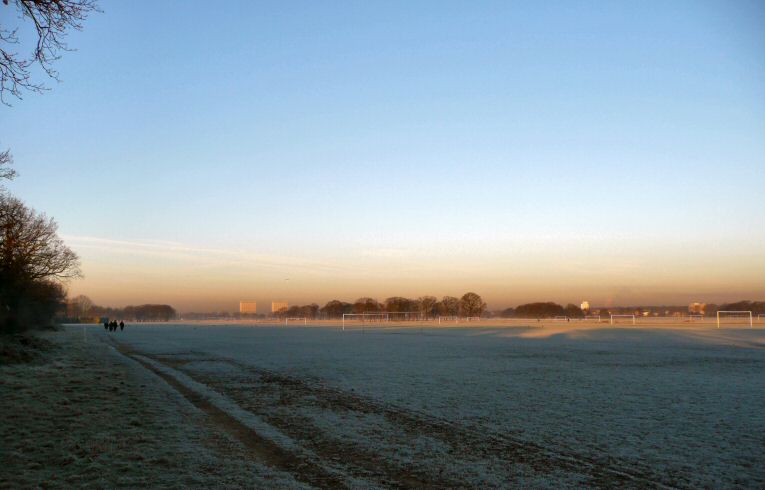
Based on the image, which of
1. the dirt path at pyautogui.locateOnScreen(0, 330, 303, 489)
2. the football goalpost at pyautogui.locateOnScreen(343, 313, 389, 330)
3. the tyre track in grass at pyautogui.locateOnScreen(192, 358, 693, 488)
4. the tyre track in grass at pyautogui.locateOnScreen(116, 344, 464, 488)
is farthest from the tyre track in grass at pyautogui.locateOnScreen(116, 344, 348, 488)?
the football goalpost at pyautogui.locateOnScreen(343, 313, 389, 330)

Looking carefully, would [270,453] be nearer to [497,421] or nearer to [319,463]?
[319,463]

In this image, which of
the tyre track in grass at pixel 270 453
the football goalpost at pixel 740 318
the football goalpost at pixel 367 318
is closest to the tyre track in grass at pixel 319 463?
the tyre track in grass at pixel 270 453

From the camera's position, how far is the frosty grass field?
8.31 m

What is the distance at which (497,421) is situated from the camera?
12125 millimetres

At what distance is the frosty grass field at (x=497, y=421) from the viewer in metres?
8.31

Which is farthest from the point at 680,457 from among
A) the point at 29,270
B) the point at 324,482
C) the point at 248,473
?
the point at 29,270

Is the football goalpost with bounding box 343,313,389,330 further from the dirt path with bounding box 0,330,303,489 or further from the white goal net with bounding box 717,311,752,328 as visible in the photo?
the dirt path with bounding box 0,330,303,489

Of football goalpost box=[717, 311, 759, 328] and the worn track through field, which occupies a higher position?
the worn track through field

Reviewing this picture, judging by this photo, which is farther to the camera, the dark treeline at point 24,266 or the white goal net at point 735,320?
the white goal net at point 735,320

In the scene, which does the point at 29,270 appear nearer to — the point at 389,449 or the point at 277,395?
the point at 277,395

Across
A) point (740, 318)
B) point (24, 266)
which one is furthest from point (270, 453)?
point (740, 318)

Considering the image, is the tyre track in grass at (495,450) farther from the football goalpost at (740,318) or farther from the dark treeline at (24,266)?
the football goalpost at (740,318)

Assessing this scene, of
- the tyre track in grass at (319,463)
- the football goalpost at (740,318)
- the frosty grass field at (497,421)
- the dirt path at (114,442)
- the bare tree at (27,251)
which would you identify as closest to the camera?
the tyre track in grass at (319,463)

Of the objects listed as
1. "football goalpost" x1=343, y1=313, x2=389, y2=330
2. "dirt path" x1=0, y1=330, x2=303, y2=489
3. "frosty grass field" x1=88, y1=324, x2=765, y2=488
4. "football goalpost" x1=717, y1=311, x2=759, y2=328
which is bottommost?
"football goalpost" x1=343, y1=313, x2=389, y2=330
